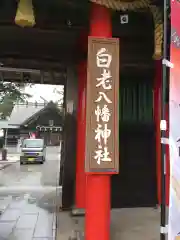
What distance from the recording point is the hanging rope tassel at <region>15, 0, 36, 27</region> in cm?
432

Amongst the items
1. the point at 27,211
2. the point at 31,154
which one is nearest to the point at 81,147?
the point at 27,211

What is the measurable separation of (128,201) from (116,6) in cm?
471

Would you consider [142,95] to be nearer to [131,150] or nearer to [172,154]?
[131,150]

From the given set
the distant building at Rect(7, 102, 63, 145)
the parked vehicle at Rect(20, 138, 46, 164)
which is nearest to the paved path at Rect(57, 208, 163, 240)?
the parked vehicle at Rect(20, 138, 46, 164)

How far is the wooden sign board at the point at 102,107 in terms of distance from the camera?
14.4 feet

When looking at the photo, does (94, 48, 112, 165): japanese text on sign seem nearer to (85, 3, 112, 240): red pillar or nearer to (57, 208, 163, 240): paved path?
(85, 3, 112, 240): red pillar

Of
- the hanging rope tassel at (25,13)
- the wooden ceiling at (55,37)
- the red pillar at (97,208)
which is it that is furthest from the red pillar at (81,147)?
the hanging rope tassel at (25,13)

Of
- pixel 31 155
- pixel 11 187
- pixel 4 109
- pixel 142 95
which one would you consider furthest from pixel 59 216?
pixel 4 109

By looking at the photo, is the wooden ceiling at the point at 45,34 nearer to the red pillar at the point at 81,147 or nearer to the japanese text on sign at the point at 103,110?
the red pillar at the point at 81,147

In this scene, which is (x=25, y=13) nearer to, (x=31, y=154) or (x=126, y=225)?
(x=126, y=225)

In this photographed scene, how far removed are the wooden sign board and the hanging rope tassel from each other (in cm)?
90

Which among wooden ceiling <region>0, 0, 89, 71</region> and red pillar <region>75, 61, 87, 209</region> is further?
red pillar <region>75, 61, 87, 209</region>

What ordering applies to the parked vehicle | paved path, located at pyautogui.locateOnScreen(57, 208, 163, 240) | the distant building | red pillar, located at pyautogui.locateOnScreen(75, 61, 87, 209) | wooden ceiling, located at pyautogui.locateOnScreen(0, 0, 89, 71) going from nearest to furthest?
wooden ceiling, located at pyautogui.locateOnScreen(0, 0, 89, 71) < paved path, located at pyautogui.locateOnScreen(57, 208, 163, 240) < red pillar, located at pyautogui.locateOnScreen(75, 61, 87, 209) < the parked vehicle < the distant building

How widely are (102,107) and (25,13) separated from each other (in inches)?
67.3
